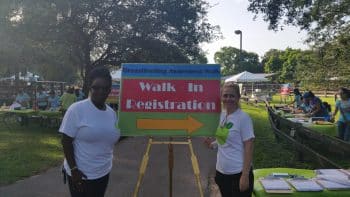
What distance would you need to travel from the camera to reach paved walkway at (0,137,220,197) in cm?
789

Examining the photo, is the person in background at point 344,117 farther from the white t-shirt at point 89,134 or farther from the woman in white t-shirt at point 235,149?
the white t-shirt at point 89,134

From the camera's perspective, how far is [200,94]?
5.81m

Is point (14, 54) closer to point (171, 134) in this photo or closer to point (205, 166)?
point (205, 166)

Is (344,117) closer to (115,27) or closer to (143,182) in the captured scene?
(143,182)

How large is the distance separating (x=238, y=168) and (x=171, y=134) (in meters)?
1.41

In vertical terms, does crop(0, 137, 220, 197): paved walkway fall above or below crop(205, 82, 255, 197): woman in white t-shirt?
below

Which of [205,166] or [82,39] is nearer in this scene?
[205,166]

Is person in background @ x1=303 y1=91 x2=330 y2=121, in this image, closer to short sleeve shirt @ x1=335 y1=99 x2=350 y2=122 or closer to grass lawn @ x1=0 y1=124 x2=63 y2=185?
short sleeve shirt @ x1=335 y1=99 x2=350 y2=122

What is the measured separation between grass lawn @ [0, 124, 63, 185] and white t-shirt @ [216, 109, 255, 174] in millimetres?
5731

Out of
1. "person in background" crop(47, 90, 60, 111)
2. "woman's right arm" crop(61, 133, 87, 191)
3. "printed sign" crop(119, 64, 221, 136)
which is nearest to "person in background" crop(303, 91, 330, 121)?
"printed sign" crop(119, 64, 221, 136)

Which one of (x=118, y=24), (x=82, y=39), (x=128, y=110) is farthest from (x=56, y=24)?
(x=128, y=110)

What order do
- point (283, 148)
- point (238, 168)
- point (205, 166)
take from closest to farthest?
1. point (238, 168)
2. point (205, 166)
3. point (283, 148)

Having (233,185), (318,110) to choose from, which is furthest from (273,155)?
(233,185)

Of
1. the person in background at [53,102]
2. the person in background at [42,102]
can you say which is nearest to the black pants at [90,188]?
the person in background at [53,102]
